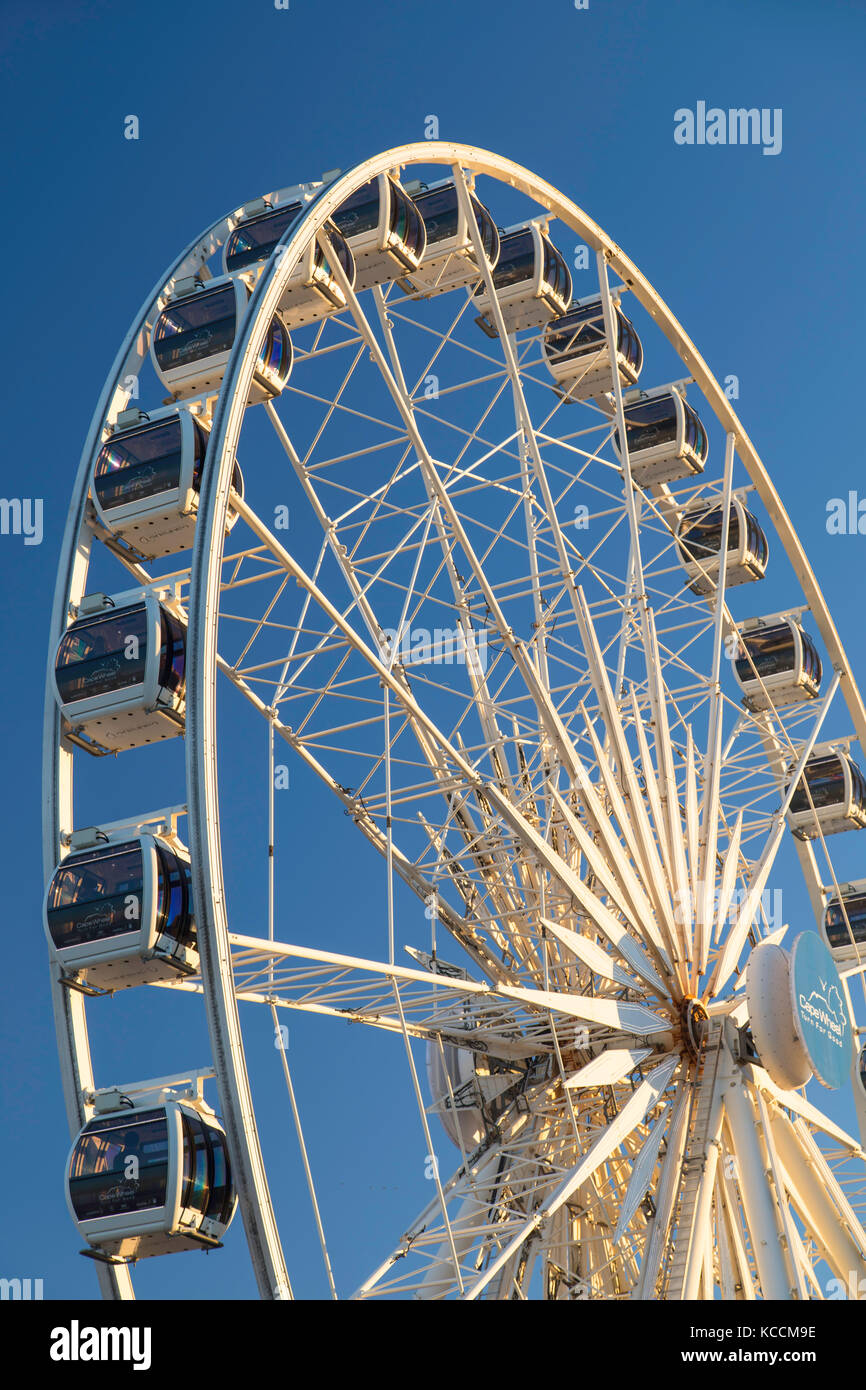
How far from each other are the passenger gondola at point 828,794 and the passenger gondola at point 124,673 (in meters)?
15.8

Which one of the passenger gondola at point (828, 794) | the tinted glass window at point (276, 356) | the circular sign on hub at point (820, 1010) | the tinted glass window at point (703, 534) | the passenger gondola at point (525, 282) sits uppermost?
the passenger gondola at point (525, 282)

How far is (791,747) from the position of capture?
Answer: 28.2 m

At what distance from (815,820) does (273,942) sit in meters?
16.4

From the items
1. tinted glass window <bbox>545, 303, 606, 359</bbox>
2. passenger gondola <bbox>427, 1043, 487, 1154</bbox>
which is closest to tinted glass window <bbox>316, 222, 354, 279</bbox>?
tinted glass window <bbox>545, 303, 606, 359</bbox>

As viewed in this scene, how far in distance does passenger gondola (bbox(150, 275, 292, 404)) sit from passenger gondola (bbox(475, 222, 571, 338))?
6963 millimetres

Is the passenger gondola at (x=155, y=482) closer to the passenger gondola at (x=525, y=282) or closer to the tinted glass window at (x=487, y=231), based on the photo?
the tinted glass window at (x=487, y=231)

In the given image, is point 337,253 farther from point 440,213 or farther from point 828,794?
point 828,794

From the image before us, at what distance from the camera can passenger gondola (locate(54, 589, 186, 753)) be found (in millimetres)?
15625

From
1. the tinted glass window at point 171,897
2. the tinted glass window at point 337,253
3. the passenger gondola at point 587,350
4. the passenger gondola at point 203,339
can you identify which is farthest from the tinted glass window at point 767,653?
the tinted glass window at point 171,897

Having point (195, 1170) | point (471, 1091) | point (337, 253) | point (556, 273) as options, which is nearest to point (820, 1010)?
point (471, 1091)

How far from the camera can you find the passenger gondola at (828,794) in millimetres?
29094
